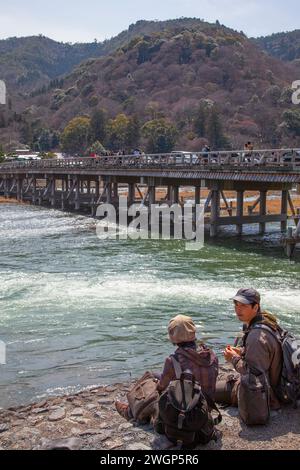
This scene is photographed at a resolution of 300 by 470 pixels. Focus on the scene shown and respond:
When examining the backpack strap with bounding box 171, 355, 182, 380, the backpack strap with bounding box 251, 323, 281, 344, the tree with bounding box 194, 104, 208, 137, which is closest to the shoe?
the backpack strap with bounding box 171, 355, 182, 380

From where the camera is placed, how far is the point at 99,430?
6570mm

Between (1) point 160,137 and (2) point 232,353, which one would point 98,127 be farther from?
(2) point 232,353

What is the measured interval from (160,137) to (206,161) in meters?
83.1

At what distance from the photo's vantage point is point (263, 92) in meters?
167

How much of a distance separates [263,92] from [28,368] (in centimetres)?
16645

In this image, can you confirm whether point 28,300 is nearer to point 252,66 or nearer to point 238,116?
point 238,116

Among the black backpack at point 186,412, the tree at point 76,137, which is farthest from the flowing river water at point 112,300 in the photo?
the tree at point 76,137

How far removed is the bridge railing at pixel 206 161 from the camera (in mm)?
23562

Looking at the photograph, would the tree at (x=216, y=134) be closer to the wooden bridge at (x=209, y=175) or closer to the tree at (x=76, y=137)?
the tree at (x=76, y=137)

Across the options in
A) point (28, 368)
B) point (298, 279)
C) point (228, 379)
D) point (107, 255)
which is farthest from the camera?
point (107, 255)

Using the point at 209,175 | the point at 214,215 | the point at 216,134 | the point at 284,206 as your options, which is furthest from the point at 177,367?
the point at 216,134

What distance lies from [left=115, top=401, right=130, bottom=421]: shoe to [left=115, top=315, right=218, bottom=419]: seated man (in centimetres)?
87

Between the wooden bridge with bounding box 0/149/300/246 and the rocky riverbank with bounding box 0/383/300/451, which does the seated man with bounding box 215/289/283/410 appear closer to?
the rocky riverbank with bounding box 0/383/300/451

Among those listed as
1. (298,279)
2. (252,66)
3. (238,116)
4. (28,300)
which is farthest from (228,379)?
(252,66)
